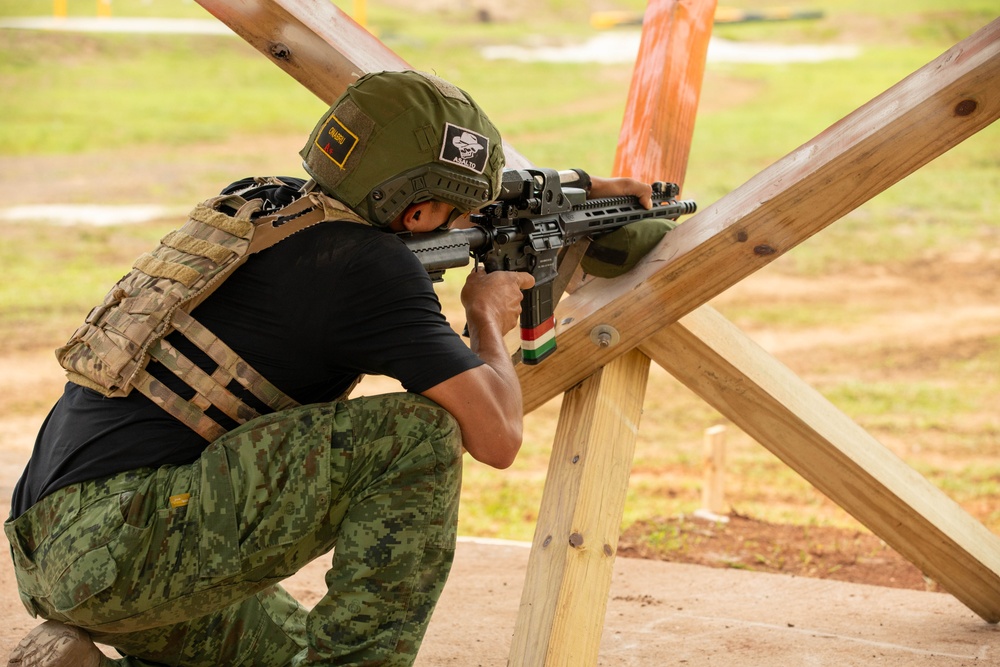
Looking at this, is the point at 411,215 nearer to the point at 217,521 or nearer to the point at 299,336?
the point at 299,336

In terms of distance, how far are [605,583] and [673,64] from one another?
1852 millimetres

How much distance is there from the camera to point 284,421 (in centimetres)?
244

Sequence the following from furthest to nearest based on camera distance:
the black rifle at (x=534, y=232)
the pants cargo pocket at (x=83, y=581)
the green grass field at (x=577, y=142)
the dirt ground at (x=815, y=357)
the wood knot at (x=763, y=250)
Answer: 1. the green grass field at (x=577, y=142)
2. the dirt ground at (x=815, y=357)
3. the wood knot at (x=763, y=250)
4. the black rifle at (x=534, y=232)
5. the pants cargo pocket at (x=83, y=581)

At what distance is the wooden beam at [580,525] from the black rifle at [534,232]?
22 centimetres

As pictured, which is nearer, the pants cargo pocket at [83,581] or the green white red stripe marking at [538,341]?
the pants cargo pocket at [83,581]

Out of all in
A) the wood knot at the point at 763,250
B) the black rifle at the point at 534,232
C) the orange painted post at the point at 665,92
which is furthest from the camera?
the orange painted post at the point at 665,92

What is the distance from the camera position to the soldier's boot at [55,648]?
2439 mm

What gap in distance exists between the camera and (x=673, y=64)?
12.8 feet

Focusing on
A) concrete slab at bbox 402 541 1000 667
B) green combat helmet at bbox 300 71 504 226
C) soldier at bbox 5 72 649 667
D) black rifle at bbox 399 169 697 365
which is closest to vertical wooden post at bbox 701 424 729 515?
concrete slab at bbox 402 541 1000 667

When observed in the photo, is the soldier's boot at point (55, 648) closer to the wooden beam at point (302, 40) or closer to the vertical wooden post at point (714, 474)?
the wooden beam at point (302, 40)

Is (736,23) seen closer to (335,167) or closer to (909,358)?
(909,358)

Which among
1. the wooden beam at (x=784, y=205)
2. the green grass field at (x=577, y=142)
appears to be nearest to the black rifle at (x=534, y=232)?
the wooden beam at (x=784, y=205)

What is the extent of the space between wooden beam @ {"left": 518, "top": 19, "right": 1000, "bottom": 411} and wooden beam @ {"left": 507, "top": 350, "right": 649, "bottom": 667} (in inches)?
4.8

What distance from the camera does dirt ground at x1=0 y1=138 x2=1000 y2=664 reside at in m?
4.71
